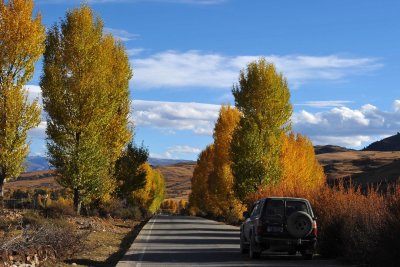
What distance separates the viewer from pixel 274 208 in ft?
59.2

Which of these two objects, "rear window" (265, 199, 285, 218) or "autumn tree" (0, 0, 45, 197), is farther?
"autumn tree" (0, 0, 45, 197)

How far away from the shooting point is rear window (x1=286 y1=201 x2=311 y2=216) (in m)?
18.1

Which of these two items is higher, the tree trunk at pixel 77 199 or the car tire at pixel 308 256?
the tree trunk at pixel 77 199

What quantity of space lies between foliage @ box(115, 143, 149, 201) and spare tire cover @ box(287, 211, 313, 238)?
32.5m

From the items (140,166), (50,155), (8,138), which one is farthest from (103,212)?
(8,138)

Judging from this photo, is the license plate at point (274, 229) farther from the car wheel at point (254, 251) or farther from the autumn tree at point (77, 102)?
the autumn tree at point (77, 102)

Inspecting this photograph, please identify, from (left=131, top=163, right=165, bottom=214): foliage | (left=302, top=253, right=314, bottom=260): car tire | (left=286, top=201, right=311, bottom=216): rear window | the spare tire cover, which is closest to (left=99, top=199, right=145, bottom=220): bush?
(left=131, top=163, right=165, bottom=214): foliage

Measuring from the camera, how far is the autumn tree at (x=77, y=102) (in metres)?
33.4

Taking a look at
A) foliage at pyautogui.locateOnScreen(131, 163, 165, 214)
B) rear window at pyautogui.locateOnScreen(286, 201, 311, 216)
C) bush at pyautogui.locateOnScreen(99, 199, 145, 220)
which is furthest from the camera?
foliage at pyautogui.locateOnScreen(131, 163, 165, 214)

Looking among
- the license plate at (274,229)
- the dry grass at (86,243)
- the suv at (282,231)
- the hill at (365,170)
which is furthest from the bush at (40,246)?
the hill at (365,170)

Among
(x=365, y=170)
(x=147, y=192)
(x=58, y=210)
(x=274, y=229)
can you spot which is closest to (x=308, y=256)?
(x=274, y=229)

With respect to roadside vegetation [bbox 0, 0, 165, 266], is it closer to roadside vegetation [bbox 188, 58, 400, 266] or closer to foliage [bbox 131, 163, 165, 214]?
roadside vegetation [bbox 188, 58, 400, 266]

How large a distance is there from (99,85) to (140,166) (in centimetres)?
2001

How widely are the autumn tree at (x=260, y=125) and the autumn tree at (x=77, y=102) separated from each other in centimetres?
1170
